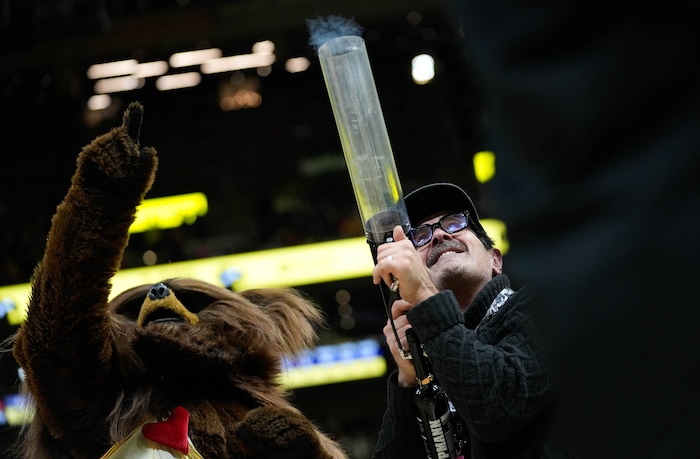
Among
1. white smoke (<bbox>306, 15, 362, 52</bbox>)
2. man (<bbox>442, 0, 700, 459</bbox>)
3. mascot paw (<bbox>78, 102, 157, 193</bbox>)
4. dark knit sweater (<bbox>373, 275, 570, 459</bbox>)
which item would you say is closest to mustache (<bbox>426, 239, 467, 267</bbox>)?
dark knit sweater (<bbox>373, 275, 570, 459</bbox>)

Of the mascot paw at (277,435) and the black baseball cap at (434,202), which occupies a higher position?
the black baseball cap at (434,202)

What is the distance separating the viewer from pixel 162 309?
2055 millimetres

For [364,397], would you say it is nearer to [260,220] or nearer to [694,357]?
[260,220]

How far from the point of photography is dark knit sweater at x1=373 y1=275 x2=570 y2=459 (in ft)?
5.07

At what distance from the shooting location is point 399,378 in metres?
1.82

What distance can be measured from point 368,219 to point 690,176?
1.30 meters

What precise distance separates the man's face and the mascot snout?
552 mm

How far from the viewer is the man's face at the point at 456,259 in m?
1.94

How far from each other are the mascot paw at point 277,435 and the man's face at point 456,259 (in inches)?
16.3

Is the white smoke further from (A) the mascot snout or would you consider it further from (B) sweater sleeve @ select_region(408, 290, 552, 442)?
(A) the mascot snout

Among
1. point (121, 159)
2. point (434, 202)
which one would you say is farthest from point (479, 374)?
point (121, 159)

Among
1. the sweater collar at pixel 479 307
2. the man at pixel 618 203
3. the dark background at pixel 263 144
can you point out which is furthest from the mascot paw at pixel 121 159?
the dark background at pixel 263 144

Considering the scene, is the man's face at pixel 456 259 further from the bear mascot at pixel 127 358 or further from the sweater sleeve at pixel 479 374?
the bear mascot at pixel 127 358

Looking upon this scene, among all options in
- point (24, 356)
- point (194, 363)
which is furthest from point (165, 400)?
point (24, 356)
